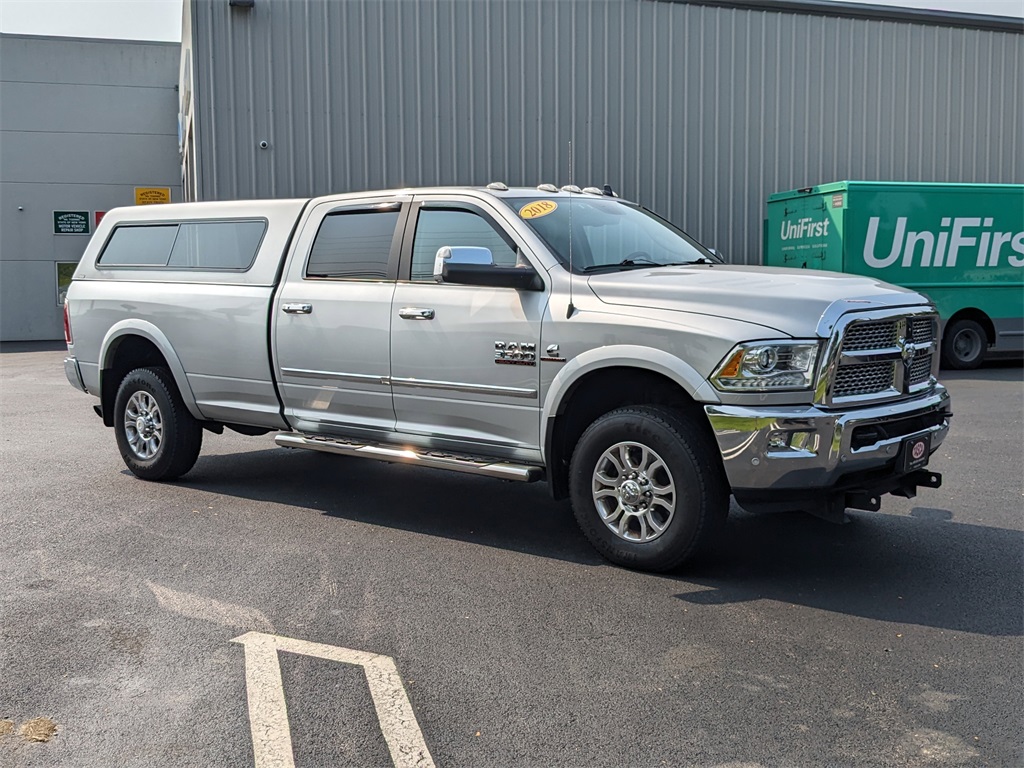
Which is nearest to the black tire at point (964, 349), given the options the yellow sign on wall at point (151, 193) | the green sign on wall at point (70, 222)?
the yellow sign on wall at point (151, 193)

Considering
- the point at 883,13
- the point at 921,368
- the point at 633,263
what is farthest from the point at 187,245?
the point at 883,13

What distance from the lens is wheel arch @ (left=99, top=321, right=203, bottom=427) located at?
743 cm

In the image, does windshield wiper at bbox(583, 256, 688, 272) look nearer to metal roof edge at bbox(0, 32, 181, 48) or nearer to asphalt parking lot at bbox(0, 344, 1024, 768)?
asphalt parking lot at bbox(0, 344, 1024, 768)

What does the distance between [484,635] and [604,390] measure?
1.69 meters

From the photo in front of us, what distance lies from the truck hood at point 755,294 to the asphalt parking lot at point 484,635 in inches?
51.4

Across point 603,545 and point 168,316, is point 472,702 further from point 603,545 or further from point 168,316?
point 168,316

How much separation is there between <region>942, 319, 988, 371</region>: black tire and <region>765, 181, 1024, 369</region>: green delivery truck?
2cm

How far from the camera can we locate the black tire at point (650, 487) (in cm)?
505

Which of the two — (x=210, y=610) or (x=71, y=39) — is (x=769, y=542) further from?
(x=71, y=39)

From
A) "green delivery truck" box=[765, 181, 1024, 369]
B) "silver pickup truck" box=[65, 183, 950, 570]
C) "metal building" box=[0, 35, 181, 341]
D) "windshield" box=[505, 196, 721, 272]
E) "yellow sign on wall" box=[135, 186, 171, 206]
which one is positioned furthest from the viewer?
"yellow sign on wall" box=[135, 186, 171, 206]

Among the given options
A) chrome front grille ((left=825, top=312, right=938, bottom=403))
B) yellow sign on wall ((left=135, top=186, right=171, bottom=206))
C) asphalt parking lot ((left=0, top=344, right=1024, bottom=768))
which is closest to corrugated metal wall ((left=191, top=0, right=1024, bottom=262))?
asphalt parking lot ((left=0, top=344, right=1024, bottom=768))

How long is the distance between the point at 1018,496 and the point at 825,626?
317 centimetres

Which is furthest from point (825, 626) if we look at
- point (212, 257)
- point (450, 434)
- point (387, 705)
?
point (212, 257)

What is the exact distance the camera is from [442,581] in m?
5.20
